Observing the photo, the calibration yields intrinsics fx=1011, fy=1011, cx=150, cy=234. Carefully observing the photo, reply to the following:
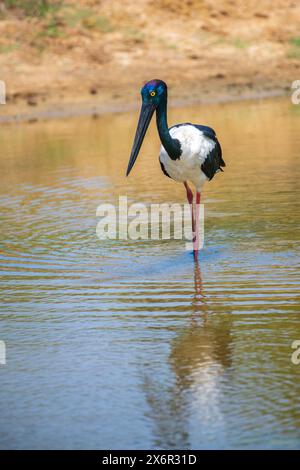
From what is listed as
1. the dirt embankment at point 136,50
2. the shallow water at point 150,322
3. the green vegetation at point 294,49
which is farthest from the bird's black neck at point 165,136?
the green vegetation at point 294,49

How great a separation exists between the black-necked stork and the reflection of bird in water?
5.57 feet

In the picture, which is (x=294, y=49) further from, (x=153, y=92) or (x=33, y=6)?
(x=153, y=92)

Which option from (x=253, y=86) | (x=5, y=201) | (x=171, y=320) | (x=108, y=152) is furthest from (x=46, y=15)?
(x=171, y=320)

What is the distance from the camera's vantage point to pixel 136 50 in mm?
20812

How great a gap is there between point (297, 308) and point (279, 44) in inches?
678

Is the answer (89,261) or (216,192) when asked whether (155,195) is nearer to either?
(216,192)

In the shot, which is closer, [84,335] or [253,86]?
[84,335]

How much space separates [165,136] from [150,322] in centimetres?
185

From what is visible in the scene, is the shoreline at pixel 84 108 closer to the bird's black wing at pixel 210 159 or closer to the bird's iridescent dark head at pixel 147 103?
the bird's black wing at pixel 210 159

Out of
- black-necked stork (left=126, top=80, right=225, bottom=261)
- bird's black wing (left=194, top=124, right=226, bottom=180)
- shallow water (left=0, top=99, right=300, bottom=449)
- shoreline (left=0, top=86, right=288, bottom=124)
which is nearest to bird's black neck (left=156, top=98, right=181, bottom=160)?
black-necked stork (left=126, top=80, right=225, bottom=261)

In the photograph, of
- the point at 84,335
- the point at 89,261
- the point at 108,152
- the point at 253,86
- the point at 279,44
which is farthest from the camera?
the point at 279,44

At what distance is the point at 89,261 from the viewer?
23.3 ft

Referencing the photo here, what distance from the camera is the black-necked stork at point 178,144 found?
7031 mm

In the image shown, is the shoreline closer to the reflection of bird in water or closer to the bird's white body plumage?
the bird's white body plumage
